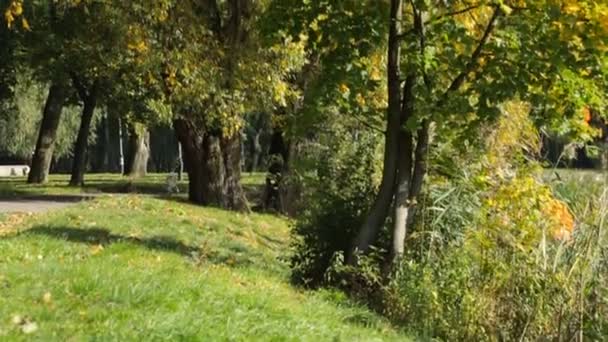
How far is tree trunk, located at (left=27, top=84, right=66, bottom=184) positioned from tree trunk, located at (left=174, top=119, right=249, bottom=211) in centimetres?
1515

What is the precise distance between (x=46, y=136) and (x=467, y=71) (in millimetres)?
29326

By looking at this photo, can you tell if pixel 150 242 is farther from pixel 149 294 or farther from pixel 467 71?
pixel 149 294

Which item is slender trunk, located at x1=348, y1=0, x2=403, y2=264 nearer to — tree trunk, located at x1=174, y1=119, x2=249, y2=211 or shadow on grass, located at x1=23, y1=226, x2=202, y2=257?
shadow on grass, located at x1=23, y1=226, x2=202, y2=257

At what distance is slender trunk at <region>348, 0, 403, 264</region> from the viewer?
12.1 metres

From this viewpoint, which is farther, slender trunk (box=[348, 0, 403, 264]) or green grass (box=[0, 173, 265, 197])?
green grass (box=[0, 173, 265, 197])

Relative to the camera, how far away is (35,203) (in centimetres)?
2530

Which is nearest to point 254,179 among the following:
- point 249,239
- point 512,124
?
point 249,239

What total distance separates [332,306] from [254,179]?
32619 mm

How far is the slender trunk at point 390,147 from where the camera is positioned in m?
12.1

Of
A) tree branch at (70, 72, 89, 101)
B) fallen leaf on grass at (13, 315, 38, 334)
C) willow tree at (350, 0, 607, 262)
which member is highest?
tree branch at (70, 72, 89, 101)

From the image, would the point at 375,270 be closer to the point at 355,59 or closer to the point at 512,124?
the point at 355,59

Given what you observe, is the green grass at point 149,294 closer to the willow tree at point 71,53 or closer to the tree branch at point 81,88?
the willow tree at point 71,53

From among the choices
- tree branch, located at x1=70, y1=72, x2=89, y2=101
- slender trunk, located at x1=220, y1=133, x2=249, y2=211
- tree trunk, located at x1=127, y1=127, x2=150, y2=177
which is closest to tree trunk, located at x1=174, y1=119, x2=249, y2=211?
slender trunk, located at x1=220, y1=133, x2=249, y2=211

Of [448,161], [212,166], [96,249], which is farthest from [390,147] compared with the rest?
[212,166]
